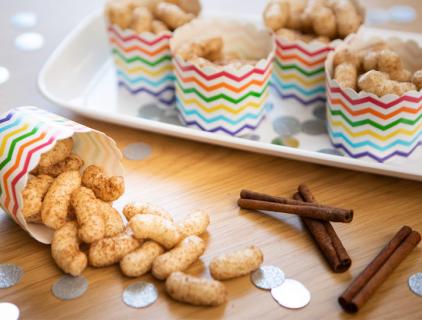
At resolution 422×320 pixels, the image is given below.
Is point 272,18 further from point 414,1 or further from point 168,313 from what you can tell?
point 168,313

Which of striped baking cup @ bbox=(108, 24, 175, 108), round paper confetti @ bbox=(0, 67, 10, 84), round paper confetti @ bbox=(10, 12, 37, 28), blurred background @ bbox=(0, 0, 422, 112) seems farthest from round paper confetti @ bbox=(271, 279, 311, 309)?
round paper confetti @ bbox=(10, 12, 37, 28)

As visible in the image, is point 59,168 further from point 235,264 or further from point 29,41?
point 29,41

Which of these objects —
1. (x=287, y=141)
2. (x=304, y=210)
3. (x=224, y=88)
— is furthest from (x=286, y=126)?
(x=304, y=210)

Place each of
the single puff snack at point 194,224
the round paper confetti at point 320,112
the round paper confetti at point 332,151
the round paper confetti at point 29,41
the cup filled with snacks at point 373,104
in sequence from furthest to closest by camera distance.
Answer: the round paper confetti at point 29,41, the round paper confetti at point 320,112, the round paper confetti at point 332,151, the cup filled with snacks at point 373,104, the single puff snack at point 194,224

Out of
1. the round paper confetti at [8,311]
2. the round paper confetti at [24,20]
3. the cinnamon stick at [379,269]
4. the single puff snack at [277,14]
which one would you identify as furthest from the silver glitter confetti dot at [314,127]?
the round paper confetti at [24,20]

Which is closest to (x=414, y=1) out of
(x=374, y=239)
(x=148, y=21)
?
(x=148, y=21)

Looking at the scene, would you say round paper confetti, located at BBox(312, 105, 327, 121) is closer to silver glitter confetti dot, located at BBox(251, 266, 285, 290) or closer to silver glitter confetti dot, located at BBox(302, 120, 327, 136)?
silver glitter confetti dot, located at BBox(302, 120, 327, 136)

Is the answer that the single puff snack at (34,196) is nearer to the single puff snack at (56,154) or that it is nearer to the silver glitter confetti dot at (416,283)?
the single puff snack at (56,154)
